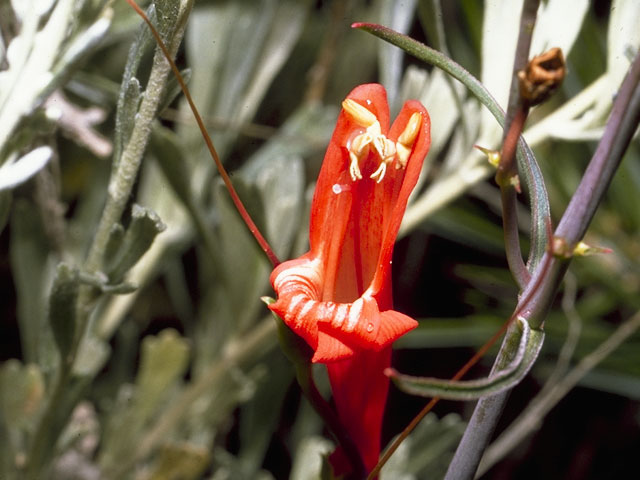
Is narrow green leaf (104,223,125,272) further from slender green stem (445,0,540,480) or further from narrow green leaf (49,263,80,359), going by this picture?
slender green stem (445,0,540,480)

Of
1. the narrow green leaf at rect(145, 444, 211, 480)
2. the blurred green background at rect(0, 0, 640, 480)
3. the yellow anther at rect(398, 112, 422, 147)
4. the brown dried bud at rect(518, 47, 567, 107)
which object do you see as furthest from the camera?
the narrow green leaf at rect(145, 444, 211, 480)

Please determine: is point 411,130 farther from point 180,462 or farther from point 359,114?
point 180,462

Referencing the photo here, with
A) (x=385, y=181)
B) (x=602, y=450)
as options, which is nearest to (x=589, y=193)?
(x=385, y=181)

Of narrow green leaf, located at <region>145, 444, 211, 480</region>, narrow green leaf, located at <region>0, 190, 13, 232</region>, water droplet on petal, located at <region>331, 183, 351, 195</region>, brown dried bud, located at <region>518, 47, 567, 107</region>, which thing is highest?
brown dried bud, located at <region>518, 47, 567, 107</region>

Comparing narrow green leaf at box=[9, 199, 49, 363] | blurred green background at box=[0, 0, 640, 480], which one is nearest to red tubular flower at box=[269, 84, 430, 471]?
→ blurred green background at box=[0, 0, 640, 480]

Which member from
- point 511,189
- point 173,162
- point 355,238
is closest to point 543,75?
point 511,189

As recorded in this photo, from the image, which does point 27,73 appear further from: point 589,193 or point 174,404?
point 174,404
